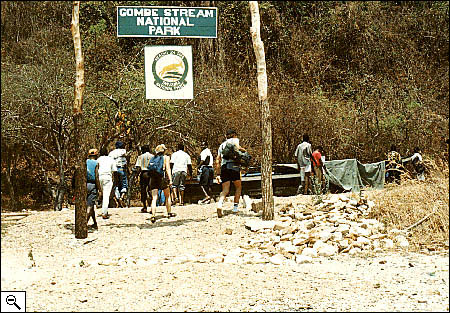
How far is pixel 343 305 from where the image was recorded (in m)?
6.46

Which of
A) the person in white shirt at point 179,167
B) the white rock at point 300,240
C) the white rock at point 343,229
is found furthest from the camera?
the person in white shirt at point 179,167

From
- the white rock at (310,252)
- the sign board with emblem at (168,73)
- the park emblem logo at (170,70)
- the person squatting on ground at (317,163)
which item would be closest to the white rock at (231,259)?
the white rock at (310,252)

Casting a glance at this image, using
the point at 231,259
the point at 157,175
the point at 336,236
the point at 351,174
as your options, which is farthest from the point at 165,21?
the point at 351,174

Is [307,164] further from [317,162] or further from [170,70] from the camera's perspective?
[170,70]

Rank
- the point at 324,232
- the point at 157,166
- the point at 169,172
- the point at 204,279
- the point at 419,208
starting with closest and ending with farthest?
the point at 204,279
the point at 324,232
the point at 419,208
the point at 157,166
the point at 169,172

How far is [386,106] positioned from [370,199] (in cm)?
1172

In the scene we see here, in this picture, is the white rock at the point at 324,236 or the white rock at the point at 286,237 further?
the white rock at the point at 286,237

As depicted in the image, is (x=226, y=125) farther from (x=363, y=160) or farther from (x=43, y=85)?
(x=43, y=85)

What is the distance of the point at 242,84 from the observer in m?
25.1

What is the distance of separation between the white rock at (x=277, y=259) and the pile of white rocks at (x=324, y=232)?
0.13 feet

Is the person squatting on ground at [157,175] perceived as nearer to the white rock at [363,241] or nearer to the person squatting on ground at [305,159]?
the person squatting on ground at [305,159]

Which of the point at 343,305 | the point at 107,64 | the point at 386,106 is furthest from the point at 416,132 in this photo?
the point at 343,305

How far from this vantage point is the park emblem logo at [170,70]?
12.9 metres

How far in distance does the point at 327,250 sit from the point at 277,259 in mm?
892
